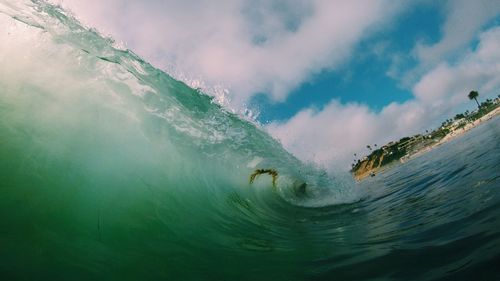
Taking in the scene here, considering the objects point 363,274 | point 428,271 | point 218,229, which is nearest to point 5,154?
point 218,229

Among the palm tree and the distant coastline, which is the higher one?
the palm tree

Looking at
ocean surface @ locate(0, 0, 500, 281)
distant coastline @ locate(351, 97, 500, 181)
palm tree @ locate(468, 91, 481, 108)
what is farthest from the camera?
palm tree @ locate(468, 91, 481, 108)

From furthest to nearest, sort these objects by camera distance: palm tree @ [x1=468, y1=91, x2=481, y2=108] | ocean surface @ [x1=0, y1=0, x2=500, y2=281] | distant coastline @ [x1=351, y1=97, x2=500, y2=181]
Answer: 1. palm tree @ [x1=468, y1=91, x2=481, y2=108]
2. distant coastline @ [x1=351, y1=97, x2=500, y2=181]
3. ocean surface @ [x1=0, y1=0, x2=500, y2=281]

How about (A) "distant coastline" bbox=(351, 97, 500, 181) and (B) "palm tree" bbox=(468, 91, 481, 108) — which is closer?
(A) "distant coastline" bbox=(351, 97, 500, 181)

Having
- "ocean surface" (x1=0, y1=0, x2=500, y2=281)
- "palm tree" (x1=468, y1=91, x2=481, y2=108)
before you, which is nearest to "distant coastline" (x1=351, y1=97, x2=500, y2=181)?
"palm tree" (x1=468, y1=91, x2=481, y2=108)

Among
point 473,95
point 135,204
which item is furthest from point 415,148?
point 135,204

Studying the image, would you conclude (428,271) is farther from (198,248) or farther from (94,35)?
(94,35)

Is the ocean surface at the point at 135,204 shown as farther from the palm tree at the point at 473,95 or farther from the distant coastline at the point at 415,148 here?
the palm tree at the point at 473,95

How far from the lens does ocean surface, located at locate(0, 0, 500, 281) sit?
4.34 metres

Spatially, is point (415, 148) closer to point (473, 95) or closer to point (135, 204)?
point (473, 95)

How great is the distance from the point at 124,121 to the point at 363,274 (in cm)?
523

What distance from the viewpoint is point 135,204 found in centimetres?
570

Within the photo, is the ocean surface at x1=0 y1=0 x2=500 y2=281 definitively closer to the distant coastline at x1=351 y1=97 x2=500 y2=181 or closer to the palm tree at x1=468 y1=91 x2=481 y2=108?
the distant coastline at x1=351 y1=97 x2=500 y2=181

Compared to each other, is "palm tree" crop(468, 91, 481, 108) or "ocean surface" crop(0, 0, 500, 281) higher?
"palm tree" crop(468, 91, 481, 108)
